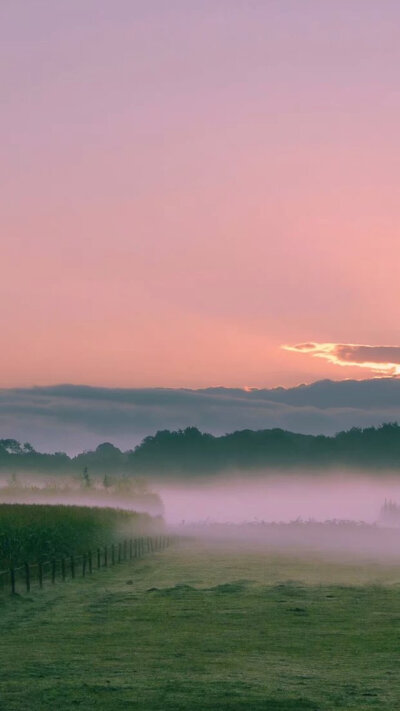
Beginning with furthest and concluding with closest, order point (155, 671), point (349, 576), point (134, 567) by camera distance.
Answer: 1. point (134, 567)
2. point (349, 576)
3. point (155, 671)

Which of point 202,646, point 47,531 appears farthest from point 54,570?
point 202,646

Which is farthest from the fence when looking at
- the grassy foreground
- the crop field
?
the grassy foreground

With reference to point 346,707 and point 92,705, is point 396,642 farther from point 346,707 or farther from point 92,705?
point 92,705

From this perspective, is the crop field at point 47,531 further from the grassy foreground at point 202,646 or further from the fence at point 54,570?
the grassy foreground at point 202,646

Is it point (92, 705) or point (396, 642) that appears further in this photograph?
point (396, 642)

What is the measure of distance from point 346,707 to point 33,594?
26.8m

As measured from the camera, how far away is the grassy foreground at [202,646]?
2041 centimetres

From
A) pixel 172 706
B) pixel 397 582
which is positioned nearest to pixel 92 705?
pixel 172 706

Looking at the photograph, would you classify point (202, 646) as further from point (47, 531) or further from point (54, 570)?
point (47, 531)

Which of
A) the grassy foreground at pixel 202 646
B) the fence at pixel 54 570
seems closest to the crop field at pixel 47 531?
the fence at pixel 54 570

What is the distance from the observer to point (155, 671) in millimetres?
23406

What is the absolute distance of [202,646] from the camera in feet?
91.6

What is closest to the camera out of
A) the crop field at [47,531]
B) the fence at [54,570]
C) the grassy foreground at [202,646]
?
the grassy foreground at [202,646]

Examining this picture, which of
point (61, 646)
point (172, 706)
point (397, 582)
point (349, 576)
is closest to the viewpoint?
point (172, 706)
